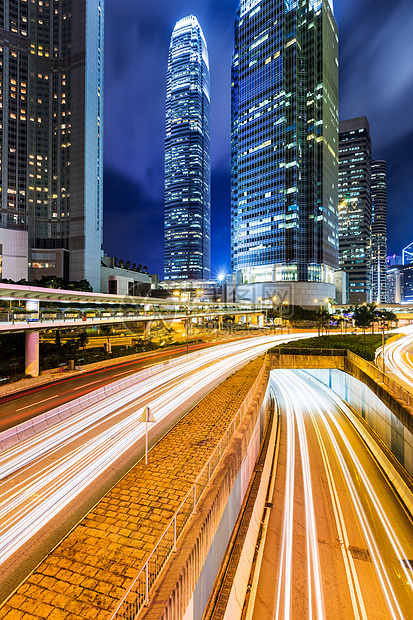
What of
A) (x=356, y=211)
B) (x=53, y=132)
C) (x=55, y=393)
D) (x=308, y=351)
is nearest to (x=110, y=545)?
(x=55, y=393)

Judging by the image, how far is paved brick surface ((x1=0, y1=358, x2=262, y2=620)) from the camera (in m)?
5.44

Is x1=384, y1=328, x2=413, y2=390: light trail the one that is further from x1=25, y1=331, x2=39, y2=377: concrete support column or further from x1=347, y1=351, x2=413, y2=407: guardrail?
x1=25, y1=331, x2=39, y2=377: concrete support column

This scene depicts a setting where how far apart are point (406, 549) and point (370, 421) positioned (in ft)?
37.2

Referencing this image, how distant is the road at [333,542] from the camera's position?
9.25m

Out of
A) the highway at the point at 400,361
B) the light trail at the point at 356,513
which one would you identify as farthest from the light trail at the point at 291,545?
the highway at the point at 400,361

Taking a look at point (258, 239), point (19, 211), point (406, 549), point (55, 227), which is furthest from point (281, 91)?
point (406, 549)

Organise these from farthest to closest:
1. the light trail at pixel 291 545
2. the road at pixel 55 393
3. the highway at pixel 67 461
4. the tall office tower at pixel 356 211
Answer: the tall office tower at pixel 356 211 < the road at pixel 55 393 < the light trail at pixel 291 545 < the highway at pixel 67 461

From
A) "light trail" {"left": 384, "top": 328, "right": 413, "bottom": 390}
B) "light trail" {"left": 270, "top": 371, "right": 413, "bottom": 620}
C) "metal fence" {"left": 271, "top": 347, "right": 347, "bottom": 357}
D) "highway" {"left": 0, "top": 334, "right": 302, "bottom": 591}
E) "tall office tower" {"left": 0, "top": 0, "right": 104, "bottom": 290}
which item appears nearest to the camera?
"highway" {"left": 0, "top": 334, "right": 302, "bottom": 591}

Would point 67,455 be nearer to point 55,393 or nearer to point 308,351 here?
point 55,393

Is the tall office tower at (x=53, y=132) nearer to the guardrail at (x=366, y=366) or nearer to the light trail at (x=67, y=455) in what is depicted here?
the guardrail at (x=366, y=366)

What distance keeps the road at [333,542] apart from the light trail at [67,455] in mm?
7175

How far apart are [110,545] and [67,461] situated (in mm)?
5497

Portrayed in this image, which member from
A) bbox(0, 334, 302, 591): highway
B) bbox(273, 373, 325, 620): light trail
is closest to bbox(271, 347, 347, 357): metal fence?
bbox(273, 373, 325, 620): light trail

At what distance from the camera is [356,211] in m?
168
